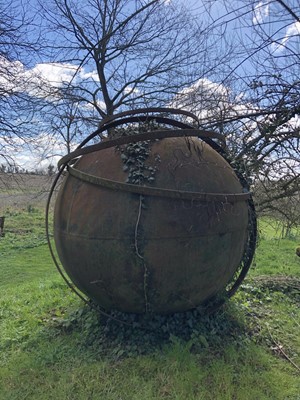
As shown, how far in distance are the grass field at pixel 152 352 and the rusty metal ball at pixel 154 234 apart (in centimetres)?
41

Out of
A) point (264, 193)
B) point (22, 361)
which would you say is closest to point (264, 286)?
point (264, 193)

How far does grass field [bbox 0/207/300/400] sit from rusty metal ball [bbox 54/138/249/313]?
16.3 inches

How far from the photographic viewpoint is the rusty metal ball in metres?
3.54

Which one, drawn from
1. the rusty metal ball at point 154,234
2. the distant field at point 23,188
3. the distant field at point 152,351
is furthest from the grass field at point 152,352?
the distant field at point 23,188

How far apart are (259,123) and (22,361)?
14.1 feet

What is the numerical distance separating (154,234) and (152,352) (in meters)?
1.35

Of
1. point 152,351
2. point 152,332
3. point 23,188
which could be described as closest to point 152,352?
point 152,351

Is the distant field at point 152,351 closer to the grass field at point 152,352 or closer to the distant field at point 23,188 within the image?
the grass field at point 152,352

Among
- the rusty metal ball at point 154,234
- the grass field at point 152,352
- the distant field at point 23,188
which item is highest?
the distant field at point 23,188

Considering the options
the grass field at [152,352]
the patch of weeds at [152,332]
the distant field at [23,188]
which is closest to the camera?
the grass field at [152,352]

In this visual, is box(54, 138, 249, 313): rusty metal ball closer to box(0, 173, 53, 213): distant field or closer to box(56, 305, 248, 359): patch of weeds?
box(56, 305, 248, 359): patch of weeds

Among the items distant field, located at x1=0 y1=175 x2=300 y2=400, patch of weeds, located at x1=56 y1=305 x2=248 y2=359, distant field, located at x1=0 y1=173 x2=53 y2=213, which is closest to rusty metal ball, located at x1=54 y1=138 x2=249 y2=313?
patch of weeds, located at x1=56 y1=305 x2=248 y2=359

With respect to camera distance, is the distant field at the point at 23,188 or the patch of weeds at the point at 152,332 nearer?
the patch of weeds at the point at 152,332

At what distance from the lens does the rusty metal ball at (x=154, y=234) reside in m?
3.54
